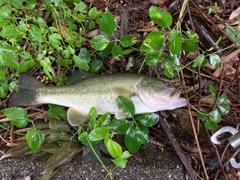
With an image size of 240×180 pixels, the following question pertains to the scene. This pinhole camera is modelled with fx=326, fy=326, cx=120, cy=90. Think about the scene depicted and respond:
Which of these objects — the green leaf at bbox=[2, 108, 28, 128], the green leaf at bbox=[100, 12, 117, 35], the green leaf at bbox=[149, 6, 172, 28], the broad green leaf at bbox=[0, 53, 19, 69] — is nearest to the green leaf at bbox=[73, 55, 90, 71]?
the green leaf at bbox=[100, 12, 117, 35]

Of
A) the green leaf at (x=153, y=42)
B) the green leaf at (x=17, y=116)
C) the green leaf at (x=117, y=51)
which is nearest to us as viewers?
the green leaf at (x=153, y=42)

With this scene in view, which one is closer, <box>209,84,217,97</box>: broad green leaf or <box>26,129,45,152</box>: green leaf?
<box>26,129,45,152</box>: green leaf

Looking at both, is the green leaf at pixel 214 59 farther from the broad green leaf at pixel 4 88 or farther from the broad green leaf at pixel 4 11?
the broad green leaf at pixel 4 88

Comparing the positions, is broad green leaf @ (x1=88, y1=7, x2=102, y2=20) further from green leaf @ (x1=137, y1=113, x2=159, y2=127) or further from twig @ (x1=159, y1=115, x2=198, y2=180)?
twig @ (x1=159, y1=115, x2=198, y2=180)

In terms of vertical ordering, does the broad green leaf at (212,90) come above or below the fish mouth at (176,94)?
below

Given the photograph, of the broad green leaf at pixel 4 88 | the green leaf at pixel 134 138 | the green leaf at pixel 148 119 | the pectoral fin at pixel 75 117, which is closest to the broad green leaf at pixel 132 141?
the green leaf at pixel 134 138

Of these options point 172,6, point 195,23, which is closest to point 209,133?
point 195,23
